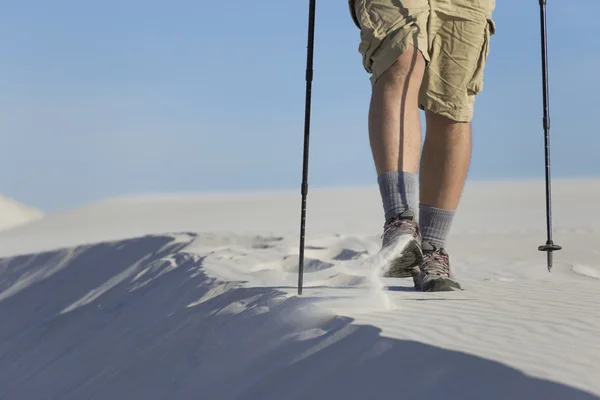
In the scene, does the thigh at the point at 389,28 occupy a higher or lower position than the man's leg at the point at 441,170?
higher

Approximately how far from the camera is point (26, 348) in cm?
609

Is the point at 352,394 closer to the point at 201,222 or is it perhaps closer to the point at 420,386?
the point at 420,386

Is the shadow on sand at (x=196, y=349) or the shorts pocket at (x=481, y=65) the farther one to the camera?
the shorts pocket at (x=481, y=65)

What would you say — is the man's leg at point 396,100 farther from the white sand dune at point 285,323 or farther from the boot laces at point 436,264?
the boot laces at point 436,264

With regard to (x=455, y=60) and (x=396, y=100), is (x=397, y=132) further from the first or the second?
(x=455, y=60)

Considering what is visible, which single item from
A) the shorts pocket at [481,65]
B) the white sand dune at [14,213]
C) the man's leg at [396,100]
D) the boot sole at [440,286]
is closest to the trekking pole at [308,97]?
the man's leg at [396,100]

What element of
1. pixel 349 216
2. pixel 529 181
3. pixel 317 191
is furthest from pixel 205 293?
pixel 529 181

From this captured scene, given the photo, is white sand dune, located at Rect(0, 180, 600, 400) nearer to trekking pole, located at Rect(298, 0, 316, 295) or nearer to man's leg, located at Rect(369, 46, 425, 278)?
man's leg, located at Rect(369, 46, 425, 278)

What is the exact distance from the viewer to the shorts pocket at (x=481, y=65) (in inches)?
182

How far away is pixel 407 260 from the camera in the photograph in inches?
153

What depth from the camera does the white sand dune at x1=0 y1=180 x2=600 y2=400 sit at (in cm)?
275

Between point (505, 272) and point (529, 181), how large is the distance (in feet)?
66.9

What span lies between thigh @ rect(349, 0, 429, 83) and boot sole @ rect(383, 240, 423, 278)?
28.7 inches

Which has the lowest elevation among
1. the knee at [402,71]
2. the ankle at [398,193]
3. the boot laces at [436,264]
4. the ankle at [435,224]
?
the boot laces at [436,264]
